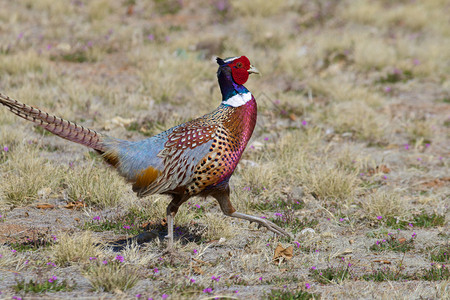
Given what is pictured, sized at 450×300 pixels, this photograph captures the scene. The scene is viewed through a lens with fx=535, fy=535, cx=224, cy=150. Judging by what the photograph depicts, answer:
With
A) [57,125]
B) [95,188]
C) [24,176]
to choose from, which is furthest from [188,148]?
[24,176]

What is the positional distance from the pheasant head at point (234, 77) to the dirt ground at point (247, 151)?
129 centimetres

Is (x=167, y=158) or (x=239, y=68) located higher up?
(x=239, y=68)

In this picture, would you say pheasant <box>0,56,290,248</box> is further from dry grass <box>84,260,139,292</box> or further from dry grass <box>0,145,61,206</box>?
dry grass <box>0,145,61,206</box>

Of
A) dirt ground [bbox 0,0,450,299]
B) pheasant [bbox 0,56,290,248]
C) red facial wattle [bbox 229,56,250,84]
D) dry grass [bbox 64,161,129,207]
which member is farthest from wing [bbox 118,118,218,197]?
dry grass [bbox 64,161,129,207]

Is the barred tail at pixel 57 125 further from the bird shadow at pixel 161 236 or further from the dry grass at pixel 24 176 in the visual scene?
the dry grass at pixel 24 176

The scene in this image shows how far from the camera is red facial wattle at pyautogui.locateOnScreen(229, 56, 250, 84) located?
4754 millimetres

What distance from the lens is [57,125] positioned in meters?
4.56

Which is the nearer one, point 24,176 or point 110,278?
point 110,278

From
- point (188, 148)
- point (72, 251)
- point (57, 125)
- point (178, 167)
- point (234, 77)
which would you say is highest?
point (234, 77)

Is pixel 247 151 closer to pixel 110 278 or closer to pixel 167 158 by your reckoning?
pixel 167 158

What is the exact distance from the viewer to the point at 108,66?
1118cm

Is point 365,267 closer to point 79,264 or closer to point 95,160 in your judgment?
point 79,264

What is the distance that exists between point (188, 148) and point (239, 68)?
33.6 inches

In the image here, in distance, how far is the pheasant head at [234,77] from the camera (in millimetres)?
4758
